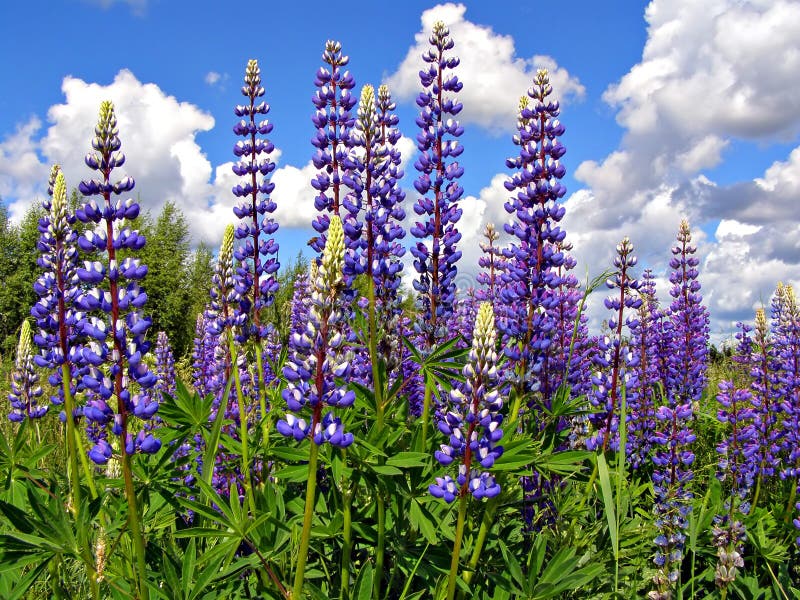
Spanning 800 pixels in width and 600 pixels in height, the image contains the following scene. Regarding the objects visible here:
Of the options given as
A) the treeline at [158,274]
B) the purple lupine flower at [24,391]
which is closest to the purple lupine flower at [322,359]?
the purple lupine flower at [24,391]

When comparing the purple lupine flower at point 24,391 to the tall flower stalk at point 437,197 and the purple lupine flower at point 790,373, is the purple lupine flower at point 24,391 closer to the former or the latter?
the tall flower stalk at point 437,197

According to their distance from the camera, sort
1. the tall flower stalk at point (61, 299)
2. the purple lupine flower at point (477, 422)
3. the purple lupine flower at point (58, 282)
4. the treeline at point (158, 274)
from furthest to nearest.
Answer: the treeline at point (158, 274)
the purple lupine flower at point (58, 282)
the tall flower stalk at point (61, 299)
the purple lupine flower at point (477, 422)

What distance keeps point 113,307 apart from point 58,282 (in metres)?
0.61

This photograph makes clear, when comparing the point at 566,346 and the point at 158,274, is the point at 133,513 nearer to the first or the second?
the point at 566,346

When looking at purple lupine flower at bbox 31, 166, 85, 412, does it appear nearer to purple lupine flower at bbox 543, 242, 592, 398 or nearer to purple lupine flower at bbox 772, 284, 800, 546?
purple lupine flower at bbox 543, 242, 592, 398

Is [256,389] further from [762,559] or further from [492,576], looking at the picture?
[762,559]

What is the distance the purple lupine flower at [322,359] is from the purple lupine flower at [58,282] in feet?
3.38

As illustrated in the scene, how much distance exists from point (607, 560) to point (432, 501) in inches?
52.9

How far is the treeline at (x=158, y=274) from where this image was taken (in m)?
30.5

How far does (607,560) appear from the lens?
3.79 m

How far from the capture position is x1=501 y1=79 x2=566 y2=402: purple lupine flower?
3.86m

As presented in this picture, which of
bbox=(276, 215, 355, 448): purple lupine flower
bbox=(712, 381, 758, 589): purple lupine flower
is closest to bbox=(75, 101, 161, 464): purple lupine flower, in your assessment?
bbox=(276, 215, 355, 448): purple lupine flower

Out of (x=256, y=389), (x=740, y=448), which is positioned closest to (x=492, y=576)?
(x=256, y=389)

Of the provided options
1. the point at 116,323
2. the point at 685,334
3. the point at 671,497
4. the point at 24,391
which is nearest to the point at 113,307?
the point at 116,323
